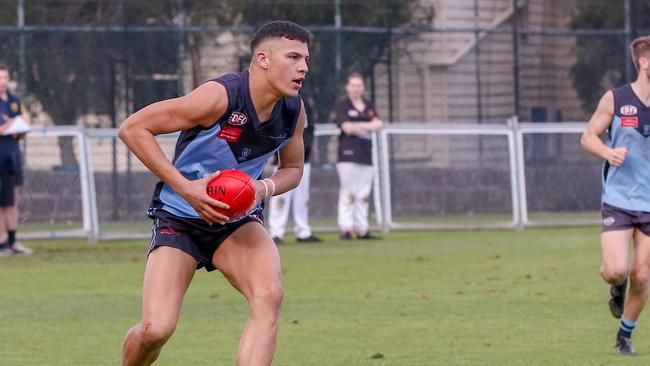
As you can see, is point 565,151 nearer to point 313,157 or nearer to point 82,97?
point 313,157

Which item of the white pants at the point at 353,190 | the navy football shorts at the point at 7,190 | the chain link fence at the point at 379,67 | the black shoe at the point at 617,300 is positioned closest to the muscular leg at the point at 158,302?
the black shoe at the point at 617,300

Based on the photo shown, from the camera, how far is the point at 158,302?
663cm

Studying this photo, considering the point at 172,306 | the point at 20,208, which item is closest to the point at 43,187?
the point at 20,208

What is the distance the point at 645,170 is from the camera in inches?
366

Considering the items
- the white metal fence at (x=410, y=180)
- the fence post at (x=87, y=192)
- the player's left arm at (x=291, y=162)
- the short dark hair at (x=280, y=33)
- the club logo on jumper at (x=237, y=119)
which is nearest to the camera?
the club logo on jumper at (x=237, y=119)

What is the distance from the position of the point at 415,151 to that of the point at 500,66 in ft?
8.65

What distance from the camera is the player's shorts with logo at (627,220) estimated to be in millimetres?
9141

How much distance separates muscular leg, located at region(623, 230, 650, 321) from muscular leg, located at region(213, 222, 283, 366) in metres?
3.09

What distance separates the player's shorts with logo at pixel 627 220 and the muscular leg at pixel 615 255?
0.04m

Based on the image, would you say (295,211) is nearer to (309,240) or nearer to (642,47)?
(309,240)

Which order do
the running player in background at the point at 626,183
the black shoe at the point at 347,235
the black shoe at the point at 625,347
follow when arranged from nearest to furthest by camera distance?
the black shoe at the point at 625,347 < the running player in background at the point at 626,183 < the black shoe at the point at 347,235

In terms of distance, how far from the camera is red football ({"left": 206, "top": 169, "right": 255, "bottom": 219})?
6.48 m

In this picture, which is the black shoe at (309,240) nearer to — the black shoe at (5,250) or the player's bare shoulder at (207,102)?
the black shoe at (5,250)

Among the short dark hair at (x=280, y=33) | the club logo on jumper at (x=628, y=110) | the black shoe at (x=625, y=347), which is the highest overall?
the short dark hair at (x=280, y=33)
